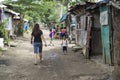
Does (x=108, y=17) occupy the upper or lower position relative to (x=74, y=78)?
upper

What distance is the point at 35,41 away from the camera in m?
14.1

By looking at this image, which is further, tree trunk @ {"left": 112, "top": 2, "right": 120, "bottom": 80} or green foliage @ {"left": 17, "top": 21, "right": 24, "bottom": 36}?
green foliage @ {"left": 17, "top": 21, "right": 24, "bottom": 36}

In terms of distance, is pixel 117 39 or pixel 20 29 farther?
pixel 20 29

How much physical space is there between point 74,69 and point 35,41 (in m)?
2.57

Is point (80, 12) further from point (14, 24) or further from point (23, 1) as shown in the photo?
point (14, 24)

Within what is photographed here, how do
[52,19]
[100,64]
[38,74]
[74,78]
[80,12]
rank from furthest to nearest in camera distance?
[52,19]
[80,12]
[100,64]
[38,74]
[74,78]

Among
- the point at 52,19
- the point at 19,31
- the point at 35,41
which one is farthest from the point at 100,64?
the point at 52,19

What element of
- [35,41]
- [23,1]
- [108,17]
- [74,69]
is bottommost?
[74,69]

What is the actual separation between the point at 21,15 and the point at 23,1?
12.7 ft

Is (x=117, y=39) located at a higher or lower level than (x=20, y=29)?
higher

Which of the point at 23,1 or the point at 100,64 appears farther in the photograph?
the point at 23,1

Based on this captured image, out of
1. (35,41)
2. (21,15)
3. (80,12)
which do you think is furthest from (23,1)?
(35,41)

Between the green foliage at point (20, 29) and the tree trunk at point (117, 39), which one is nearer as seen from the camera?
the tree trunk at point (117, 39)

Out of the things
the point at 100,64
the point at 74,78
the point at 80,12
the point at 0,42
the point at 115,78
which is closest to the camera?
the point at 115,78
